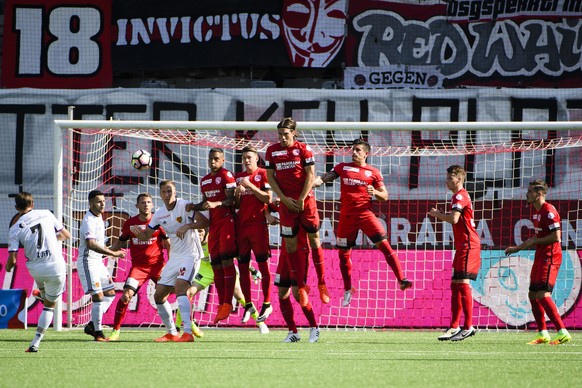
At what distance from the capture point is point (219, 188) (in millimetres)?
11938

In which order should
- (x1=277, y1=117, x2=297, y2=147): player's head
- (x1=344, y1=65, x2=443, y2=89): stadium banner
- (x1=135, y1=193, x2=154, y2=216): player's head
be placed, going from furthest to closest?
1. (x1=344, y1=65, x2=443, y2=89): stadium banner
2. (x1=135, y1=193, x2=154, y2=216): player's head
3. (x1=277, y1=117, x2=297, y2=147): player's head

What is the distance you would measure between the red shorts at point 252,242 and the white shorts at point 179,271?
90 centimetres

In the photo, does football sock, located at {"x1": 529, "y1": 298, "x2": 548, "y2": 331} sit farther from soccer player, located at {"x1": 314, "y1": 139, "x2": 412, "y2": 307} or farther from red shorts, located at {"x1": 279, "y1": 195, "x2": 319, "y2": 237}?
red shorts, located at {"x1": 279, "y1": 195, "x2": 319, "y2": 237}

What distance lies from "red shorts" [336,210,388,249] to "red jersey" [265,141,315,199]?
122 centimetres

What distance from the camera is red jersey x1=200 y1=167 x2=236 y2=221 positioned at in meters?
11.9

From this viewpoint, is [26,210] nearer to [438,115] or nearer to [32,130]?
[32,130]

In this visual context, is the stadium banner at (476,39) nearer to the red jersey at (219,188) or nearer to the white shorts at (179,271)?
the red jersey at (219,188)

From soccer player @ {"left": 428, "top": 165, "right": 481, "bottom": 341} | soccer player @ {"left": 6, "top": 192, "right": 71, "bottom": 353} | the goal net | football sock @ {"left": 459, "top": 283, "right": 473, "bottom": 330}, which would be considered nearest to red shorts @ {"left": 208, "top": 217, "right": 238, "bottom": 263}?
the goal net

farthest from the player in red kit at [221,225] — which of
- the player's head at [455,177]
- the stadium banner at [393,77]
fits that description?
the stadium banner at [393,77]

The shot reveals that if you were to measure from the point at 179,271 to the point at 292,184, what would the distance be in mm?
1686

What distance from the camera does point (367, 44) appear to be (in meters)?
18.9

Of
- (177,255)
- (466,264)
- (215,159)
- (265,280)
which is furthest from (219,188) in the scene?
(466,264)

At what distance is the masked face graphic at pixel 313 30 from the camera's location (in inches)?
746

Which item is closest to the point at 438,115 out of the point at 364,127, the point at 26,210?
the point at 364,127
